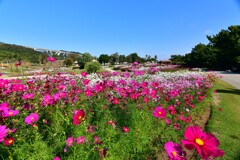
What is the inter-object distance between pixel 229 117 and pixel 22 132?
5162mm

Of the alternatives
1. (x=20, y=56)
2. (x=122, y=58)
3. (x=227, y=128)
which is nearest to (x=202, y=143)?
(x=227, y=128)

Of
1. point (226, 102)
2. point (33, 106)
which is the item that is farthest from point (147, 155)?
A: point (226, 102)

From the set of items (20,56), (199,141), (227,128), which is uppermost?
(199,141)

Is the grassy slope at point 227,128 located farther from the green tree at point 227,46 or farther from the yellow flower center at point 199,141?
the green tree at point 227,46

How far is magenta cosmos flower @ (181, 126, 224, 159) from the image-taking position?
846 millimetres

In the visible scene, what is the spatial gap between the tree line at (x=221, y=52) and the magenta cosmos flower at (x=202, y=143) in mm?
28569

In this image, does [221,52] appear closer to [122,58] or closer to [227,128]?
[227,128]

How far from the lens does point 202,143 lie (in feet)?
2.98

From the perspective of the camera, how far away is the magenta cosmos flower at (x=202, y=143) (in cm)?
85

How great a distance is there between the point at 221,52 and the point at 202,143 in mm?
32487

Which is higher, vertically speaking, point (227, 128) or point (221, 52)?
point (221, 52)

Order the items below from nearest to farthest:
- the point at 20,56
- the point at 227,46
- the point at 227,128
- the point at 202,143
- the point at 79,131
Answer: the point at 202,143
the point at 79,131
the point at 227,128
the point at 227,46
the point at 20,56

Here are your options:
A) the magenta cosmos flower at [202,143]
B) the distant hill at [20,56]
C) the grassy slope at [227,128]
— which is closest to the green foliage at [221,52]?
the grassy slope at [227,128]

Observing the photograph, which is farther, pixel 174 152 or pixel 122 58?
pixel 122 58
